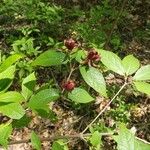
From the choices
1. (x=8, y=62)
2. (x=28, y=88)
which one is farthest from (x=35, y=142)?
(x=8, y=62)

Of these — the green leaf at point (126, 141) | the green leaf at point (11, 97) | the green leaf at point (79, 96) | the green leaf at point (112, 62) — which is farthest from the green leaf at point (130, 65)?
the green leaf at point (11, 97)

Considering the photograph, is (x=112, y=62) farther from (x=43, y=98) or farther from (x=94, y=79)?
(x=43, y=98)

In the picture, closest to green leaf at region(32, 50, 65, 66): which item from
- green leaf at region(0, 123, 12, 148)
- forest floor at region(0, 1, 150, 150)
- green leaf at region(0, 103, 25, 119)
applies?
green leaf at region(0, 103, 25, 119)

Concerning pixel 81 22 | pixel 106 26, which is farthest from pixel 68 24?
pixel 106 26

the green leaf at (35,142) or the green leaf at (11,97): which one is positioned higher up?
the green leaf at (11,97)

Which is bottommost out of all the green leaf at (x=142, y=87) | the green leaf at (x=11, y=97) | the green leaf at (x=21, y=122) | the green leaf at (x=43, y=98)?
the green leaf at (x=21, y=122)

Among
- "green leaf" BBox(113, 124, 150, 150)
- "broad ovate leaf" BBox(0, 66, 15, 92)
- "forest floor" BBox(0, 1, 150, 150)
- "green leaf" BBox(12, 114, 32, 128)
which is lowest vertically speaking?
"forest floor" BBox(0, 1, 150, 150)

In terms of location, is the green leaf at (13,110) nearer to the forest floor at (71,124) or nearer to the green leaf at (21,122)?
the green leaf at (21,122)

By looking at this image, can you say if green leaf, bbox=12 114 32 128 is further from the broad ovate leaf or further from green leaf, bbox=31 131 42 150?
green leaf, bbox=31 131 42 150
